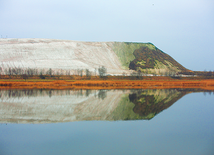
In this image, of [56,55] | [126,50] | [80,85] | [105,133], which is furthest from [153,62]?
[105,133]

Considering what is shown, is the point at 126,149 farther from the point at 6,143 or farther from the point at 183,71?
the point at 183,71

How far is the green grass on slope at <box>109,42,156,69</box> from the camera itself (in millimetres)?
84906

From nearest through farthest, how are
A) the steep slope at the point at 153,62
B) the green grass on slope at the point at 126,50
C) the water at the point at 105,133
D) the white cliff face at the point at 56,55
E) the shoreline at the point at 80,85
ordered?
the water at the point at 105,133, the shoreline at the point at 80,85, the white cliff face at the point at 56,55, the steep slope at the point at 153,62, the green grass on slope at the point at 126,50

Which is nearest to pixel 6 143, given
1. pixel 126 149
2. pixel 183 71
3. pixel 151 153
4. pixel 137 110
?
pixel 126 149

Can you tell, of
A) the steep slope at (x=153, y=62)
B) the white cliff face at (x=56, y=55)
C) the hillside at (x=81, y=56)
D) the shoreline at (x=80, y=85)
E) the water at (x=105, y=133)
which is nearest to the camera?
the water at (x=105, y=133)

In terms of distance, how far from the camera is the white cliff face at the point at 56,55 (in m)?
70.5

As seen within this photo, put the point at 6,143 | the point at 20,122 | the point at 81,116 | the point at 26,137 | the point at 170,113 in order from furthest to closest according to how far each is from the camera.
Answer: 1. the point at 170,113
2. the point at 81,116
3. the point at 20,122
4. the point at 26,137
5. the point at 6,143

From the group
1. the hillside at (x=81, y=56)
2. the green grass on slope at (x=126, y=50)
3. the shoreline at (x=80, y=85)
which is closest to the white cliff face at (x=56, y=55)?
the hillside at (x=81, y=56)

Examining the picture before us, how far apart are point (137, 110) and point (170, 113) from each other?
8.32 feet

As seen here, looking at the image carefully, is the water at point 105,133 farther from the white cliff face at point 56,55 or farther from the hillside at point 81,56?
the white cliff face at point 56,55

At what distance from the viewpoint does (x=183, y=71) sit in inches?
3223

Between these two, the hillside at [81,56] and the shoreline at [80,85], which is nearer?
the shoreline at [80,85]

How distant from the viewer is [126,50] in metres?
91.0

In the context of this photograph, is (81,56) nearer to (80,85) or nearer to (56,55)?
(56,55)
